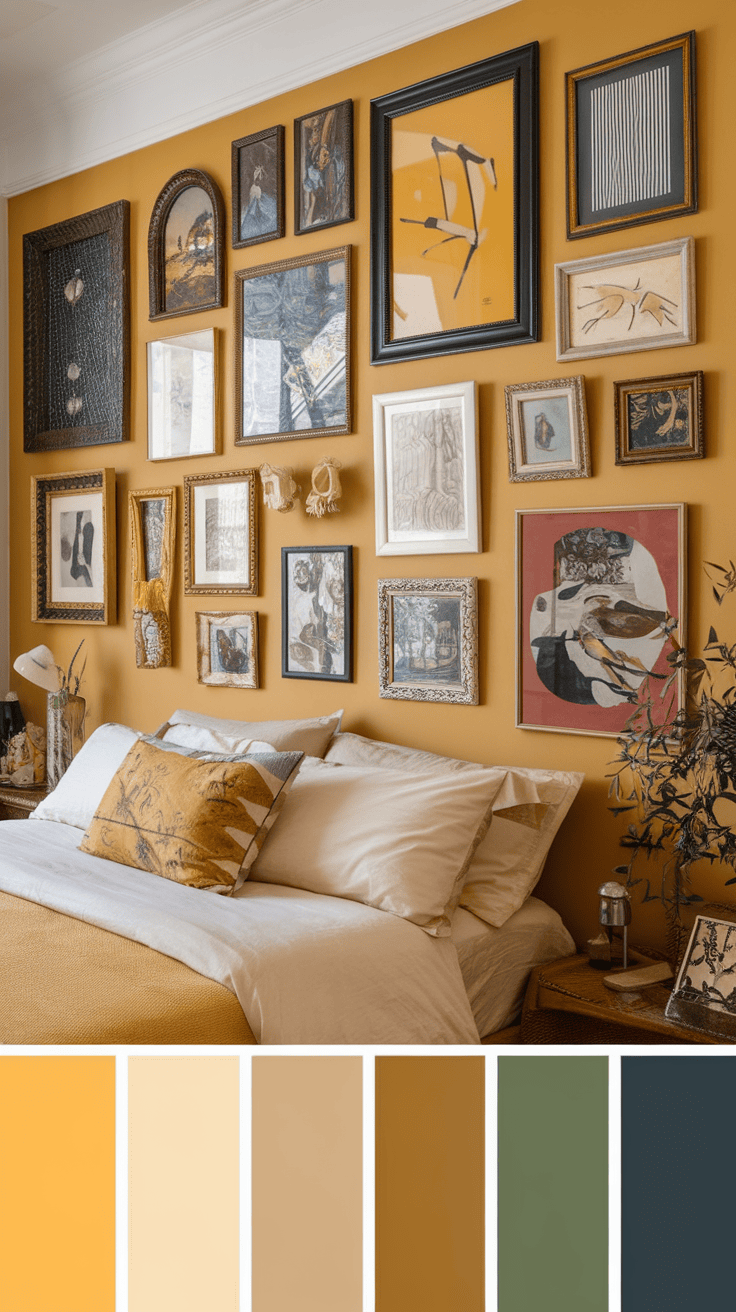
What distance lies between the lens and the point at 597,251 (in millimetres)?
2713

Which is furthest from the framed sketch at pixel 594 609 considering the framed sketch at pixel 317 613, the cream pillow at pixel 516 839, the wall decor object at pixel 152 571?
the wall decor object at pixel 152 571

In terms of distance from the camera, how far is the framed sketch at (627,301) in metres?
2.53

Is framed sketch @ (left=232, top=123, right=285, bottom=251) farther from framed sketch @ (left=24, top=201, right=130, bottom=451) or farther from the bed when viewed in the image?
the bed

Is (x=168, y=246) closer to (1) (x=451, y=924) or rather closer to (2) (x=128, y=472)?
(2) (x=128, y=472)

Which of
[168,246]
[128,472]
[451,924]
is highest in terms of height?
[168,246]

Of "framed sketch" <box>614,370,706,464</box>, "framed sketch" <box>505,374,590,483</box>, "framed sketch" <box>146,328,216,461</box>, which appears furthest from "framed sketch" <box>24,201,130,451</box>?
"framed sketch" <box>614,370,706,464</box>

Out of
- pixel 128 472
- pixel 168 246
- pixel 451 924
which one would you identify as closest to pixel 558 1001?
pixel 451 924

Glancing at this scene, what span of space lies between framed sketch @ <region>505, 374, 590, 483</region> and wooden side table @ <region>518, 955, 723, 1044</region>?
1.17 metres

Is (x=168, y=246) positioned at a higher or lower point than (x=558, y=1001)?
higher

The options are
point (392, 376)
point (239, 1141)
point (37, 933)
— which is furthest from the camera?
point (392, 376)

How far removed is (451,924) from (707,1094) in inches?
41.6

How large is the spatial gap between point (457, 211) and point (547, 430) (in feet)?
2.23

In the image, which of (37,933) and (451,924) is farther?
(451,924)

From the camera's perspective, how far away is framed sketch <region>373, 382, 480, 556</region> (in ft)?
9.80
